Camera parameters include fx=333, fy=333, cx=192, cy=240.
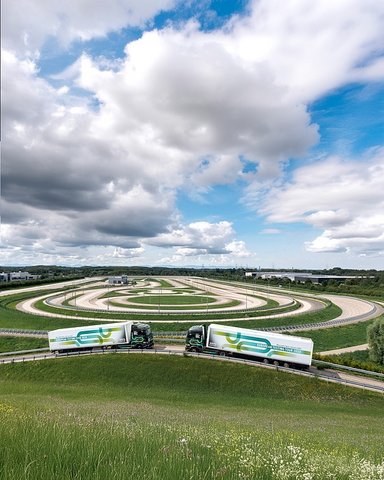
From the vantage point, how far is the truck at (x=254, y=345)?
3791cm

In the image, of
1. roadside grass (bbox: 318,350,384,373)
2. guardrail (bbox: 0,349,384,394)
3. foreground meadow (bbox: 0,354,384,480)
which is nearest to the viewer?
foreground meadow (bbox: 0,354,384,480)

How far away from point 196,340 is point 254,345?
743 centimetres

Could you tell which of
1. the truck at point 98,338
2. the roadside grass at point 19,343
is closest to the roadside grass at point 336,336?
the truck at point 98,338

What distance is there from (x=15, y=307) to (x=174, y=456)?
9367cm

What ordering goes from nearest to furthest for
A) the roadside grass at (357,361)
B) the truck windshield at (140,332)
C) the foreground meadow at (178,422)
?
the foreground meadow at (178,422), the roadside grass at (357,361), the truck windshield at (140,332)

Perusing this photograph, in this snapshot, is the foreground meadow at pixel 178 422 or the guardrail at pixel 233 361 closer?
the foreground meadow at pixel 178 422

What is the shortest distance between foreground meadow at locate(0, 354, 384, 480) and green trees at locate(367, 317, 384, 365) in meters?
12.6

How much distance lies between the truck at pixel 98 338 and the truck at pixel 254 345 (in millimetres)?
6885

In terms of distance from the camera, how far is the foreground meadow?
4.15 metres

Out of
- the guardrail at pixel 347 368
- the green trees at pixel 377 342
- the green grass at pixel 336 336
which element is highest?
the green trees at pixel 377 342

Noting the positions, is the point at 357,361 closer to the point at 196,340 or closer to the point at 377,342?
the point at 377,342

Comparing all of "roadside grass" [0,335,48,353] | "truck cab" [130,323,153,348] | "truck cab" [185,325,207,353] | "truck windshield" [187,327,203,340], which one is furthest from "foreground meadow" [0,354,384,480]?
"roadside grass" [0,335,48,353]

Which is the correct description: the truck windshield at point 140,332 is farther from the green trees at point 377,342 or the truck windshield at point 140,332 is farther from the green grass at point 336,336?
the green trees at point 377,342

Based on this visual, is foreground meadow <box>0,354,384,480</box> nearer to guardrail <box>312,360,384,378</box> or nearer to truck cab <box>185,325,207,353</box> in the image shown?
truck cab <box>185,325,207,353</box>
